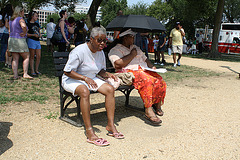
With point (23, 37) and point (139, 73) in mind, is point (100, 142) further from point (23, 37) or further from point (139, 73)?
point (23, 37)

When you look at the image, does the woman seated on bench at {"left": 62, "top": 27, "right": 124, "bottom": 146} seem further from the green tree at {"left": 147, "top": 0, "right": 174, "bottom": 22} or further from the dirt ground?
the green tree at {"left": 147, "top": 0, "right": 174, "bottom": 22}

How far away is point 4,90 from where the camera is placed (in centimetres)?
580

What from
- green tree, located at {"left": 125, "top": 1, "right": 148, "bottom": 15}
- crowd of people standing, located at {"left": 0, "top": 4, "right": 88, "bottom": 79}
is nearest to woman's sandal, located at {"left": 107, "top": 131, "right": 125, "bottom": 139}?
crowd of people standing, located at {"left": 0, "top": 4, "right": 88, "bottom": 79}

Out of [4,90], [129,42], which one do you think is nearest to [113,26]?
[129,42]

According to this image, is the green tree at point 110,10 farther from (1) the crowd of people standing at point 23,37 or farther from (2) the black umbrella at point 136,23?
(2) the black umbrella at point 136,23

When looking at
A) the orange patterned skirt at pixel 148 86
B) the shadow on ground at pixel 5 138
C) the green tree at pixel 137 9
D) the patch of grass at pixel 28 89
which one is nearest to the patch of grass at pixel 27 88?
the patch of grass at pixel 28 89

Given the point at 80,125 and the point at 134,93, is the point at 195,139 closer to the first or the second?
the point at 80,125

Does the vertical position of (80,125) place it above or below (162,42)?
below

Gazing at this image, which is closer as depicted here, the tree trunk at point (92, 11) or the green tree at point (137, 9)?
the tree trunk at point (92, 11)

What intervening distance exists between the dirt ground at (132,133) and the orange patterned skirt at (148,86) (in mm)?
413

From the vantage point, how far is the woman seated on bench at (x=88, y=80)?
3457 millimetres

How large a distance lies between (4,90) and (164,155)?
418 centimetres

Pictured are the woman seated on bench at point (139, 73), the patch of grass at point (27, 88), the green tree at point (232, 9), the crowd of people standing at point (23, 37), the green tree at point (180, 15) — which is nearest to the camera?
the woman seated on bench at point (139, 73)

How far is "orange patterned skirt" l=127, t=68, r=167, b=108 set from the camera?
13.9 feet
